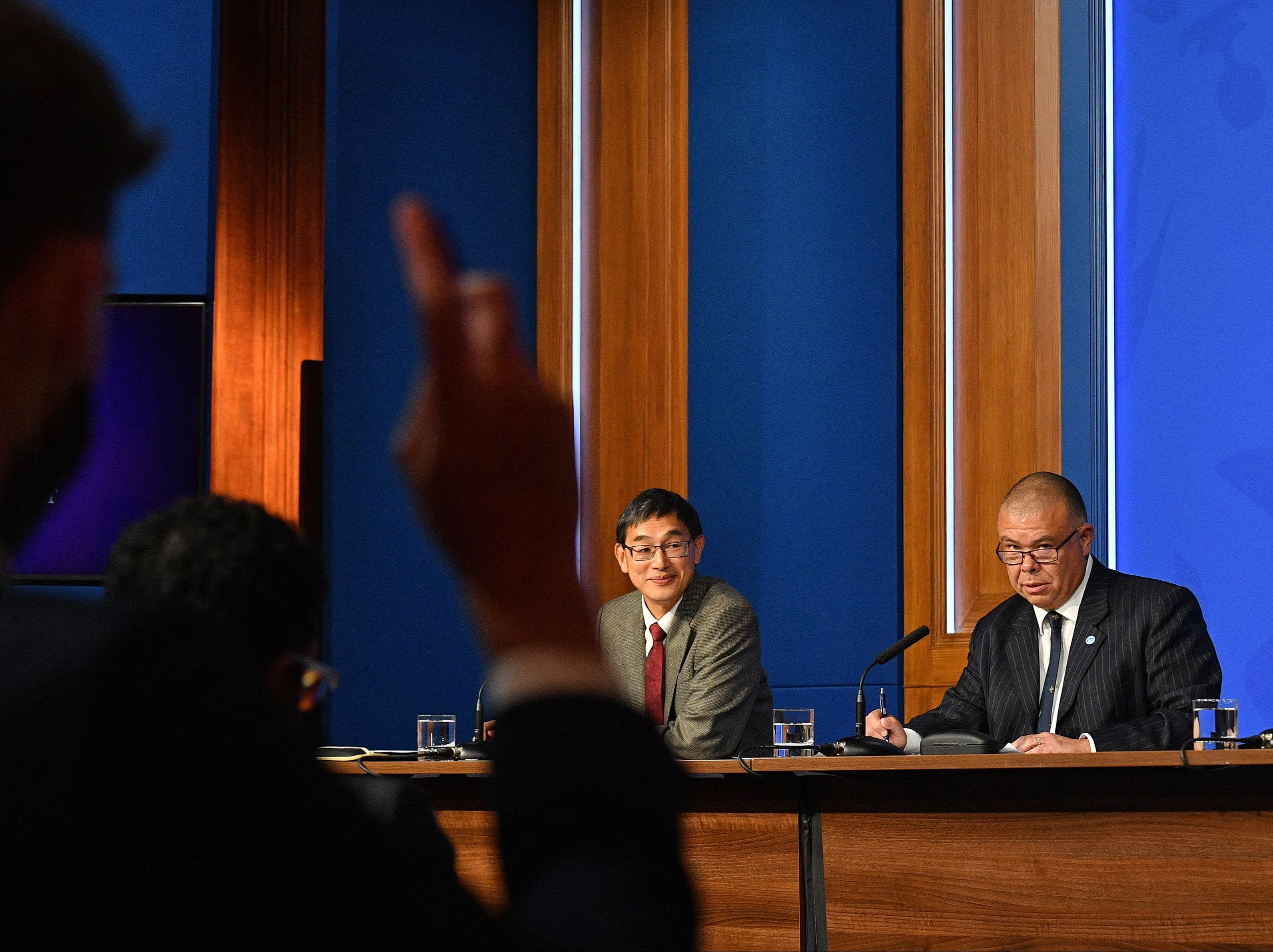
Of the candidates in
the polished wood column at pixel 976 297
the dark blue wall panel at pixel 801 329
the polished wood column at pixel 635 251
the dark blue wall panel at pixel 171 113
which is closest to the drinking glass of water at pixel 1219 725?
the polished wood column at pixel 976 297

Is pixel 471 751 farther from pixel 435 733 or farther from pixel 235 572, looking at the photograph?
pixel 235 572

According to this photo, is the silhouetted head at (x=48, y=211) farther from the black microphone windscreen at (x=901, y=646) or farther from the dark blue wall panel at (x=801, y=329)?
the dark blue wall panel at (x=801, y=329)

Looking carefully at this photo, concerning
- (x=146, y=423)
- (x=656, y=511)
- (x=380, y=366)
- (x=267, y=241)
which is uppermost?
(x=267, y=241)

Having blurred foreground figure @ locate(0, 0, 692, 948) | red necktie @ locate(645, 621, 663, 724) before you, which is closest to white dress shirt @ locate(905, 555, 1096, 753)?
red necktie @ locate(645, 621, 663, 724)

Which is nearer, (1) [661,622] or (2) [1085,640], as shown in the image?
(2) [1085,640]

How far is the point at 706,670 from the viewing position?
12.5 ft

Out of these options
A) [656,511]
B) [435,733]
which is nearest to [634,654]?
[656,511]

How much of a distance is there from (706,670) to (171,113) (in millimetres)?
2442

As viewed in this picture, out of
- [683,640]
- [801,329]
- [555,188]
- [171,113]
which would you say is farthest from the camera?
[555,188]

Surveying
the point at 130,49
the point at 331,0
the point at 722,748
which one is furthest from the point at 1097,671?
the point at 130,49

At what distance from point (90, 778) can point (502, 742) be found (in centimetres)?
13

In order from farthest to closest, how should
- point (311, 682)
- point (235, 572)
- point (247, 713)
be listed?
point (235, 572) < point (311, 682) < point (247, 713)

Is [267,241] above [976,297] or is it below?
above

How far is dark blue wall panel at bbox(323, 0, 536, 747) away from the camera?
4.39m
